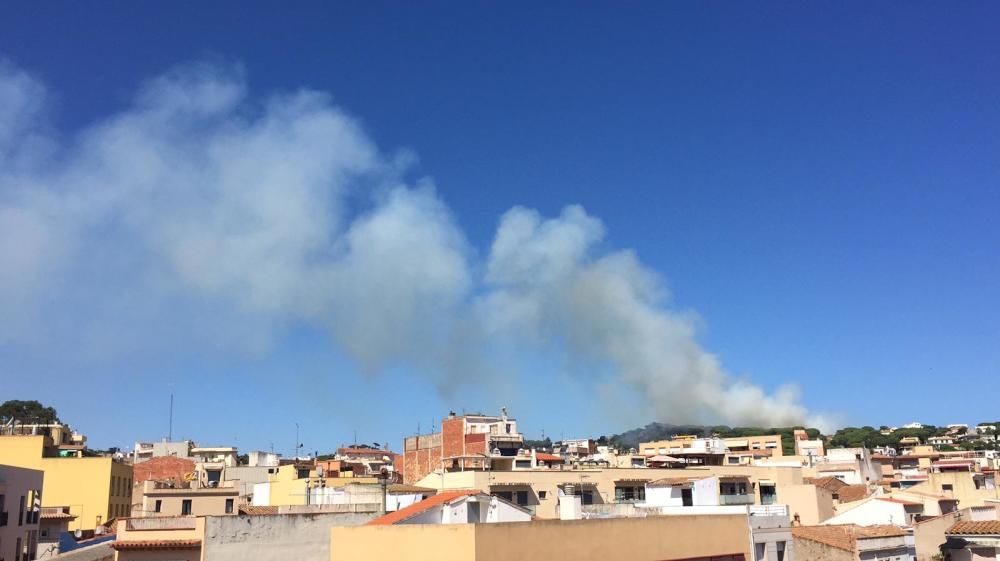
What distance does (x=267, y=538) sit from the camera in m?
30.4

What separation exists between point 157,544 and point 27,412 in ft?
274

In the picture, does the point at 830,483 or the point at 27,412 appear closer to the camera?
the point at 830,483

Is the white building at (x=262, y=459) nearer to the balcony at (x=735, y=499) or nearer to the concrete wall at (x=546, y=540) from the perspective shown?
the balcony at (x=735, y=499)

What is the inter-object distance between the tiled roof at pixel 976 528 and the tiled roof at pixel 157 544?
31.3 m

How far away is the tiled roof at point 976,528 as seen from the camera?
3488 cm

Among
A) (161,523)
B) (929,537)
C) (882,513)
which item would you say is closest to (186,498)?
(161,523)

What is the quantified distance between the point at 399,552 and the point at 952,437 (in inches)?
7096

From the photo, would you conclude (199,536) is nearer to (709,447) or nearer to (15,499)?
(15,499)

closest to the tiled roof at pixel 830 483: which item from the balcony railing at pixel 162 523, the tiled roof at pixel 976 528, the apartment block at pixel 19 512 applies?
the tiled roof at pixel 976 528

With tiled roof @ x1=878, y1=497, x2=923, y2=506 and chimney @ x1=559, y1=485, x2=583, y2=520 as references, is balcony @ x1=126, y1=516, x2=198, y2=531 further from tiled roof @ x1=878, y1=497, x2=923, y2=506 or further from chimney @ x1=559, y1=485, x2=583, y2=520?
tiled roof @ x1=878, y1=497, x2=923, y2=506

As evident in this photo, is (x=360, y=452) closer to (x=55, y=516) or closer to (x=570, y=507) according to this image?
(x=55, y=516)

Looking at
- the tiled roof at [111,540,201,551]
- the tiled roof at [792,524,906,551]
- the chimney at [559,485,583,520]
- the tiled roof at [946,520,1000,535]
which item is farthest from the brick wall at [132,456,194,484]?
the tiled roof at [946,520,1000,535]

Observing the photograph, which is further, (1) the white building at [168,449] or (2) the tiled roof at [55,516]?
(1) the white building at [168,449]

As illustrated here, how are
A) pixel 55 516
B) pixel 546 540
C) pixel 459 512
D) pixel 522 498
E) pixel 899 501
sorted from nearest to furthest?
1. pixel 546 540
2. pixel 459 512
3. pixel 899 501
4. pixel 55 516
5. pixel 522 498
